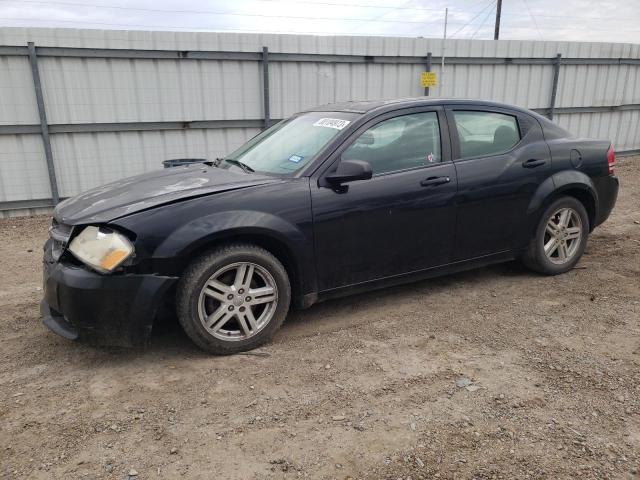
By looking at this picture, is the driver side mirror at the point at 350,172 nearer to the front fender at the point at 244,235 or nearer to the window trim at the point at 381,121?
the window trim at the point at 381,121

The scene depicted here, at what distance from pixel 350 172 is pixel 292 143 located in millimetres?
796

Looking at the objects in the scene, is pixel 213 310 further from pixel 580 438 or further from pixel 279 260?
pixel 580 438

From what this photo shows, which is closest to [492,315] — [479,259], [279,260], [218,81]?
[479,259]

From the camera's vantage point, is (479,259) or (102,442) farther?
(479,259)

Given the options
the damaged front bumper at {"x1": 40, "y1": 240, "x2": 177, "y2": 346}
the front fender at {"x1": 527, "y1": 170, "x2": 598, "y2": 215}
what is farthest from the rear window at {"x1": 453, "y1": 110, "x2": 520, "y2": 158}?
the damaged front bumper at {"x1": 40, "y1": 240, "x2": 177, "y2": 346}

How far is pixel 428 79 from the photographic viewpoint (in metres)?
9.58

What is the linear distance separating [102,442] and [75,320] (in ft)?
2.85

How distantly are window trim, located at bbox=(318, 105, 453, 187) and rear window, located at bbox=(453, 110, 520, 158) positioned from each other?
134mm

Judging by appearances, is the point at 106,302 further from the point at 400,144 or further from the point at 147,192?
the point at 400,144

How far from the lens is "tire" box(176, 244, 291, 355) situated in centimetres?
324

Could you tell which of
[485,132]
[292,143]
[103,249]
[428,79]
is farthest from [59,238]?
[428,79]

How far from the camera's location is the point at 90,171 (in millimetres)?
7953

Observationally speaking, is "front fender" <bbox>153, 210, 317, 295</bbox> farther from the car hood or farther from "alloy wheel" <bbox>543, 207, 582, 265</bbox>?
"alloy wheel" <bbox>543, 207, 582, 265</bbox>

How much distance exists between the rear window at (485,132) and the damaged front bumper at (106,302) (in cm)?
263
